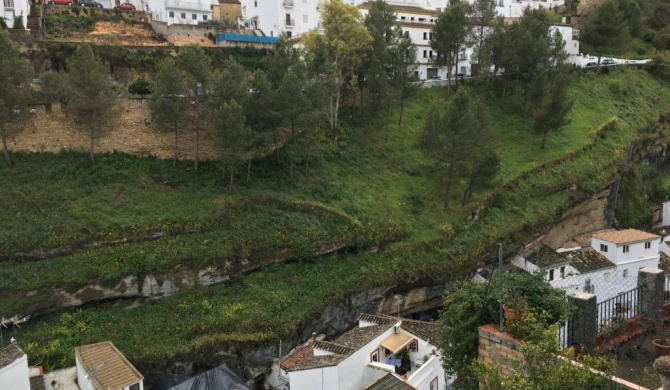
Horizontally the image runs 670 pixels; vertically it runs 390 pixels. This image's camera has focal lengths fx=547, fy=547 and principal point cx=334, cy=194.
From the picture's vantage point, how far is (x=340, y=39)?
99.9 feet

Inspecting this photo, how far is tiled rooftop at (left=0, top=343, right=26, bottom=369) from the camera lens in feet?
49.0

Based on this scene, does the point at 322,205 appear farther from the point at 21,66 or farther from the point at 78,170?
the point at 21,66

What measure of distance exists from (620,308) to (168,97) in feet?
68.1

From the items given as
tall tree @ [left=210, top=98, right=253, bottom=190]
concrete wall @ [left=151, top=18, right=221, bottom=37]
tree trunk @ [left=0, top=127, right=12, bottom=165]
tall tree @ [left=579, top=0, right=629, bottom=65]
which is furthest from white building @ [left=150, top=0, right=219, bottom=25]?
tall tree @ [left=579, top=0, right=629, bottom=65]

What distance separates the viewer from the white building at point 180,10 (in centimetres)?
4500

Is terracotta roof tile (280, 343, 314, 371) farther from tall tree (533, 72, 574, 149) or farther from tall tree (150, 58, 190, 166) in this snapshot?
tall tree (533, 72, 574, 149)

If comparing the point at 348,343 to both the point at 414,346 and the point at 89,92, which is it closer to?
the point at 414,346

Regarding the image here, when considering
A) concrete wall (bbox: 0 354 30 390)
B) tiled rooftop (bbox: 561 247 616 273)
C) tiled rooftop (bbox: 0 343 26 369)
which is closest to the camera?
concrete wall (bbox: 0 354 30 390)

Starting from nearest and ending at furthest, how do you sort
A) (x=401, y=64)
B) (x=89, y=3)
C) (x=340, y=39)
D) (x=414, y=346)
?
(x=414, y=346) → (x=340, y=39) → (x=401, y=64) → (x=89, y=3)

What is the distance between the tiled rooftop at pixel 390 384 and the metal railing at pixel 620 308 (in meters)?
6.78

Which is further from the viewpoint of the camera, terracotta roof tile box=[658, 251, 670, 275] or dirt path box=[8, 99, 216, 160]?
terracotta roof tile box=[658, 251, 670, 275]

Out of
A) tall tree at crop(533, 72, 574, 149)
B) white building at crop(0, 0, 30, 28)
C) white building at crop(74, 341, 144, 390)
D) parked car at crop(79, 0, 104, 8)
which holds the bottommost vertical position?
white building at crop(74, 341, 144, 390)

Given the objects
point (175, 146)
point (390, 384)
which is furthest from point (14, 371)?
point (175, 146)

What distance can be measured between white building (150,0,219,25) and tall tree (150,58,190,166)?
2202cm
